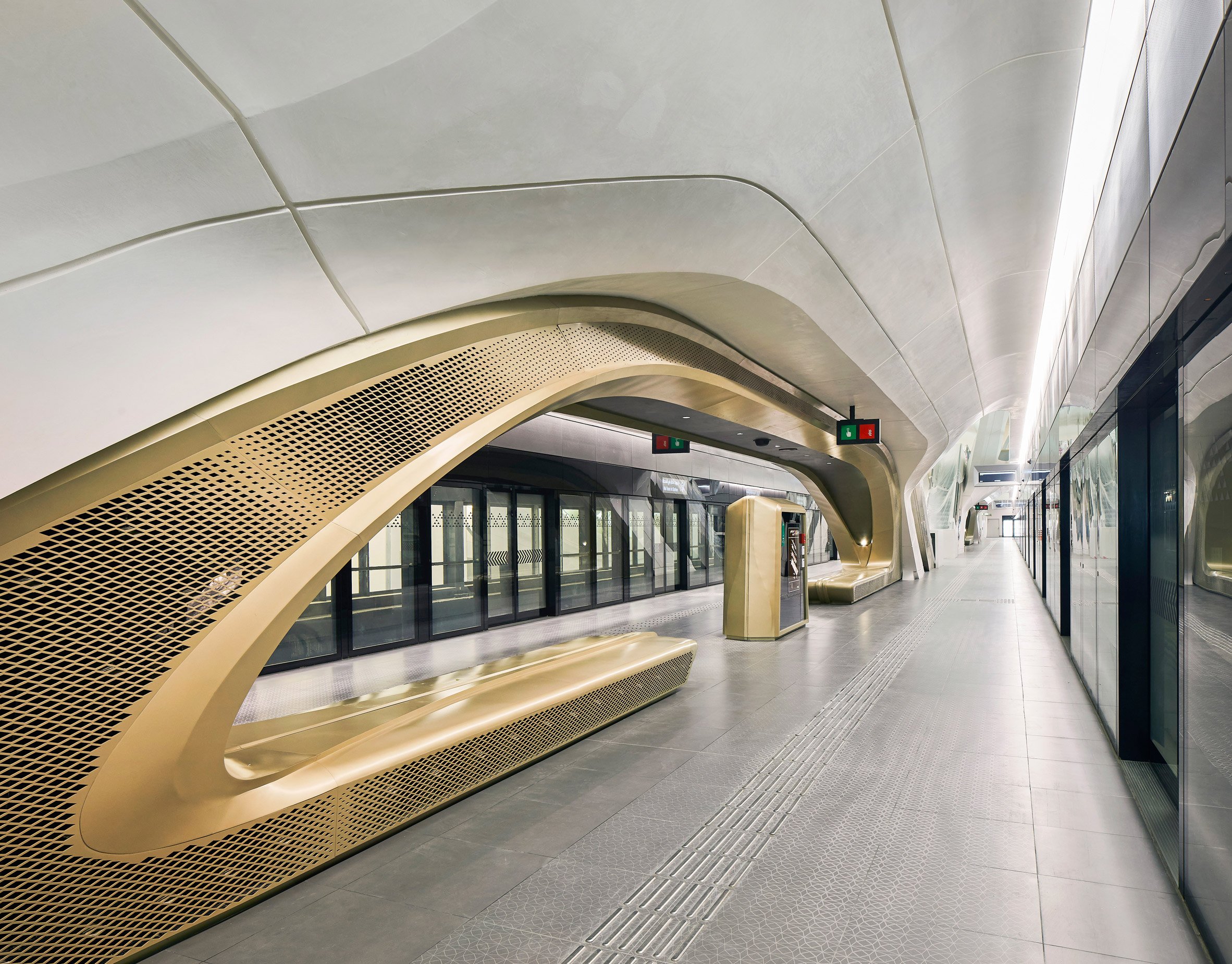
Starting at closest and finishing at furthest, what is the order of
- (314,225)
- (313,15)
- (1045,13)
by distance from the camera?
(313,15)
(314,225)
(1045,13)

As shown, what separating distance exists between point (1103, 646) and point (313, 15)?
668 centimetres

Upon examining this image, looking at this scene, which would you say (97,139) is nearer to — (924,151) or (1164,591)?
(924,151)

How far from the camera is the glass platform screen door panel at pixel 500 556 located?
1188cm

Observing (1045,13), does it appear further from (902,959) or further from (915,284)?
(902,959)

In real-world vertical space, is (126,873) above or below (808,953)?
above

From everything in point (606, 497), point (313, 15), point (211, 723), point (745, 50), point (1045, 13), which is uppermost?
point (1045, 13)

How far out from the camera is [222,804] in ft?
10.4

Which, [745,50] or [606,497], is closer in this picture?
[745,50]

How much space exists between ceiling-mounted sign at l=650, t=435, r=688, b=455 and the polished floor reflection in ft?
20.7

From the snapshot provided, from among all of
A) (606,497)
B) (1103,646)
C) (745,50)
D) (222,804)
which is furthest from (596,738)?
(606,497)

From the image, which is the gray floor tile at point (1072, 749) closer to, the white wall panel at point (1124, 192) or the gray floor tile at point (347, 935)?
the white wall panel at point (1124, 192)

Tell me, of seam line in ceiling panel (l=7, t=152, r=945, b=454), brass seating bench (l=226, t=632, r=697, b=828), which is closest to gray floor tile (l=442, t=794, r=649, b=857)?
brass seating bench (l=226, t=632, r=697, b=828)

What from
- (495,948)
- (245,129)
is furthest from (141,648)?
(245,129)

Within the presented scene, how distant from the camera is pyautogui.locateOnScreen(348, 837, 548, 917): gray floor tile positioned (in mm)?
→ 3184
